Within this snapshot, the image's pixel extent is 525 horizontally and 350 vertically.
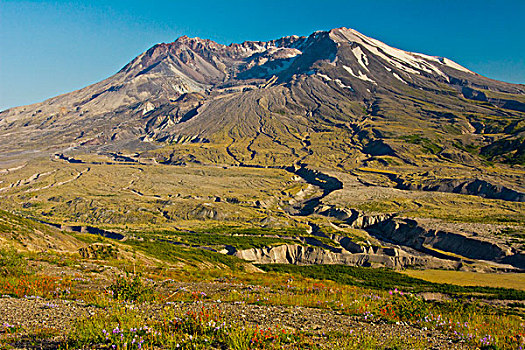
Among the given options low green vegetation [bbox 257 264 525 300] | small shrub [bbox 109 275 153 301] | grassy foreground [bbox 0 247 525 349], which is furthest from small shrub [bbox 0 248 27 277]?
low green vegetation [bbox 257 264 525 300]

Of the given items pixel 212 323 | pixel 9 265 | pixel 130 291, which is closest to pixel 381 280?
pixel 130 291

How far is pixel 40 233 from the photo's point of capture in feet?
94.6

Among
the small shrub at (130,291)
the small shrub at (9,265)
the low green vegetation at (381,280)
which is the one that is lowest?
the low green vegetation at (381,280)

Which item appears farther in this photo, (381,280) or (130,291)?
(381,280)

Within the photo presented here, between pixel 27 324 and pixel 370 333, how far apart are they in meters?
8.18

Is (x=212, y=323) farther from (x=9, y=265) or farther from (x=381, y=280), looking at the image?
(x=381, y=280)

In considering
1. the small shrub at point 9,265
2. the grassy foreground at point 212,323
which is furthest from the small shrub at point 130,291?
the small shrub at point 9,265

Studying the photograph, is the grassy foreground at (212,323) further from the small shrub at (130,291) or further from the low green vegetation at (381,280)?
the low green vegetation at (381,280)

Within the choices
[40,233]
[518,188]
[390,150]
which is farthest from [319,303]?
[390,150]

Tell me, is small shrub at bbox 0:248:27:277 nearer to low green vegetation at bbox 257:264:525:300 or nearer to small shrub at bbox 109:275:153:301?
small shrub at bbox 109:275:153:301

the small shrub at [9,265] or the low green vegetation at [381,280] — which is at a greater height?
the small shrub at [9,265]

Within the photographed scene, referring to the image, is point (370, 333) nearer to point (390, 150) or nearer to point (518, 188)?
point (518, 188)

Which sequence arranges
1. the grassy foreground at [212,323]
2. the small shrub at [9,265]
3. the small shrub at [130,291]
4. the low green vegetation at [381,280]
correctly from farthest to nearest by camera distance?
1. the low green vegetation at [381,280]
2. the small shrub at [9,265]
3. the small shrub at [130,291]
4. the grassy foreground at [212,323]

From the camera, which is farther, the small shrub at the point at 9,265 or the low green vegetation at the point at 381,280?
the low green vegetation at the point at 381,280
